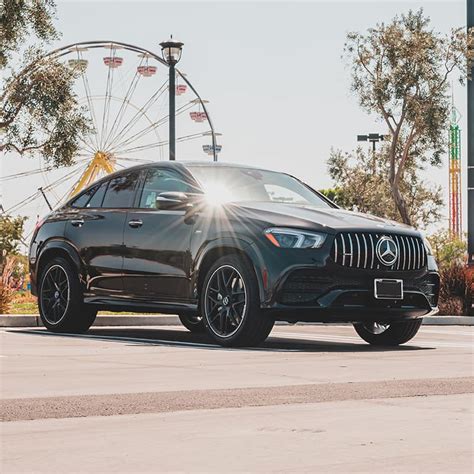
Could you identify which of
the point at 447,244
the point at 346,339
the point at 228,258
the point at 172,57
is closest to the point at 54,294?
the point at 228,258

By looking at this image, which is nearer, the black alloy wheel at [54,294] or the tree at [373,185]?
the black alloy wheel at [54,294]

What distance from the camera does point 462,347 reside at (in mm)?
12055

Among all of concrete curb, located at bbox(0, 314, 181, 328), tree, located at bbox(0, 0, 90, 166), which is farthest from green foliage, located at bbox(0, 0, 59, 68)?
concrete curb, located at bbox(0, 314, 181, 328)

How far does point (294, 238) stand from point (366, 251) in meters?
0.67

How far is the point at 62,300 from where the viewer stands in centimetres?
1308

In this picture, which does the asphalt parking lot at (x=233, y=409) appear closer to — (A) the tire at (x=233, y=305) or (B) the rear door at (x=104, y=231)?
(A) the tire at (x=233, y=305)

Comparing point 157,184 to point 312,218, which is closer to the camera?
point 312,218

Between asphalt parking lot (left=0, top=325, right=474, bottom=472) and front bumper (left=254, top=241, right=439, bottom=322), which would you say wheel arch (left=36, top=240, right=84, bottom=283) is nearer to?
asphalt parking lot (left=0, top=325, right=474, bottom=472)

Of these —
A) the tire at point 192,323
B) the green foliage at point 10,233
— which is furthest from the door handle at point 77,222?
the green foliage at point 10,233

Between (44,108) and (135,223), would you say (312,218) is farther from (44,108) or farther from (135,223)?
(44,108)

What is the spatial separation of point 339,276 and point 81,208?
11.7 feet

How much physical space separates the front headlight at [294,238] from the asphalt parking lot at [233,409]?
0.95 m

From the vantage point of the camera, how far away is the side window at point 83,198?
13281mm

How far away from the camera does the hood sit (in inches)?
429
